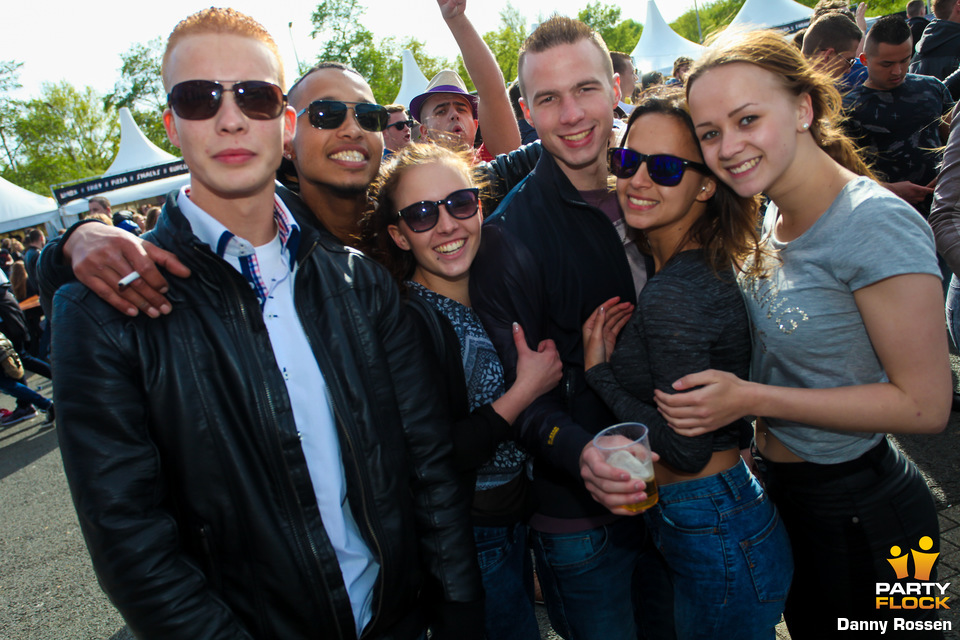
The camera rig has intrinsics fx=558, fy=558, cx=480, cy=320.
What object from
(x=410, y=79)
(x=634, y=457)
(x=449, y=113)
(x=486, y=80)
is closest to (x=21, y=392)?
(x=449, y=113)

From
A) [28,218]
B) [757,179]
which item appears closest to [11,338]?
[757,179]

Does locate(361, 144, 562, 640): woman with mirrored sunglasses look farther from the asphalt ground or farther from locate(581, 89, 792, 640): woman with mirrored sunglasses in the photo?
the asphalt ground

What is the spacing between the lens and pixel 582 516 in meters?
2.08

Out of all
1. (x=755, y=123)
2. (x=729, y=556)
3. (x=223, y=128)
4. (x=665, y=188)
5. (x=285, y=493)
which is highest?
(x=223, y=128)

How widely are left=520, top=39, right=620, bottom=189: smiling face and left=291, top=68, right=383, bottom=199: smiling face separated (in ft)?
2.51

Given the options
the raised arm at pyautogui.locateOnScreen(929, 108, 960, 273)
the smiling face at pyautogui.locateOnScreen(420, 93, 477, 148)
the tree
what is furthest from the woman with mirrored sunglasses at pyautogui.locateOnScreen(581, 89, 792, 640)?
the tree

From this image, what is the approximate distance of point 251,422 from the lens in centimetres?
143

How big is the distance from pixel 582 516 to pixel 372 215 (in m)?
1.48

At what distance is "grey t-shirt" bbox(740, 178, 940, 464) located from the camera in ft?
5.08

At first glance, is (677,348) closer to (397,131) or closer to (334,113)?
(334,113)

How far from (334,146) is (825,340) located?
6.56 feet

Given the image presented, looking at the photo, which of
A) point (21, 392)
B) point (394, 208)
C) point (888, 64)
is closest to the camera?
point (394, 208)

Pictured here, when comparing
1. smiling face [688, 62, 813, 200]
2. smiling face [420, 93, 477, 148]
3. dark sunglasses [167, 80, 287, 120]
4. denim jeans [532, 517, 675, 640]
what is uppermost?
smiling face [420, 93, 477, 148]

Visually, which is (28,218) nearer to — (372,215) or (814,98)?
(372,215)
